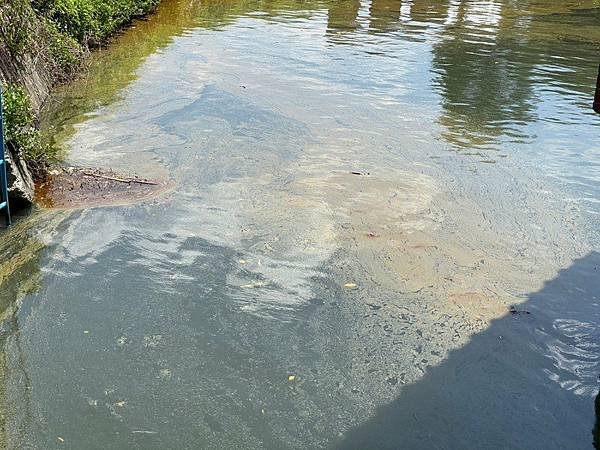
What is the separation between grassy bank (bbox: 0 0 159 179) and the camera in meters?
6.26

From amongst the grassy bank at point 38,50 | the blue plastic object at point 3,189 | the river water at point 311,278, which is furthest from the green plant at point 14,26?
the blue plastic object at point 3,189

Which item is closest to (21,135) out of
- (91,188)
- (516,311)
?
(91,188)

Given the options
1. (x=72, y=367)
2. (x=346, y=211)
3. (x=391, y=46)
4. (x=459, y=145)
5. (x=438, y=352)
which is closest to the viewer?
(x=72, y=367)

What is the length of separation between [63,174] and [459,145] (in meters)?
4.60

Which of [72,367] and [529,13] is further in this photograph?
[529,13]

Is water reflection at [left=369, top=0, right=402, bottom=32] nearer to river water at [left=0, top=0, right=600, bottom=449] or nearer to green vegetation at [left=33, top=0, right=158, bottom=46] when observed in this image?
green vegetation at [left=33, top=0, right=158, bottom=46]

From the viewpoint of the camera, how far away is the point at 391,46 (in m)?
14.2

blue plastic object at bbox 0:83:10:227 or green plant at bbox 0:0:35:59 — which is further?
green plant at bbox 0:0:35:59

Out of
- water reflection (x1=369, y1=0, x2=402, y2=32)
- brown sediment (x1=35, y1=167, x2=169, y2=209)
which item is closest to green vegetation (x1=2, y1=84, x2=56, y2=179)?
brown sediment (x1=35, y1=167, x2=169, y2=209)

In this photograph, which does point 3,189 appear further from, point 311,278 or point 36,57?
point 36,57

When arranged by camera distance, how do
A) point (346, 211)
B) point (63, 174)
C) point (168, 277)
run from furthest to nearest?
point (63, 174)
point (346, 211)
point (168, 277)

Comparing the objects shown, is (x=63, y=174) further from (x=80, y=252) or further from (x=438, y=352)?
(x=438, y=352)

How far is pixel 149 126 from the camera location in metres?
8.42

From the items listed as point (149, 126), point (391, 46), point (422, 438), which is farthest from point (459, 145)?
point (391, 46)
